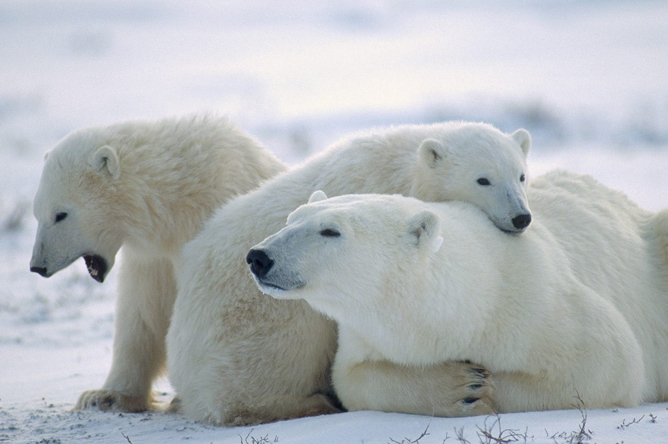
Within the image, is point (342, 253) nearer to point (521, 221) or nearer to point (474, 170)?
point (521, 221)

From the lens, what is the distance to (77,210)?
16.6ft

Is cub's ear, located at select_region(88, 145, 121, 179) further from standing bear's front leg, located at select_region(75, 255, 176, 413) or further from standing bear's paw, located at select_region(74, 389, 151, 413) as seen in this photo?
standing bear's paw, located at select_region(74, 389, 151, 413)

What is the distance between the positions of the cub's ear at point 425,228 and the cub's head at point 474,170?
0.75 metres

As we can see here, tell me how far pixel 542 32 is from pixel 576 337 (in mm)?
27346

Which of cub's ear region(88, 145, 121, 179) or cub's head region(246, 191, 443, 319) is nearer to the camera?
cub's head region(246, 191, 443, 319)

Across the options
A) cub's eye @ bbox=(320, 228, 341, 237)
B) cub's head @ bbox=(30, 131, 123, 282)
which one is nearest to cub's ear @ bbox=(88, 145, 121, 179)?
cub's head @ bbox=(30, 131, 123, 282)

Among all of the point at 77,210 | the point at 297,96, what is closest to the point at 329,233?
the point at 77,210

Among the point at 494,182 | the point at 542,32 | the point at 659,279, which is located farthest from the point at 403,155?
the point at 542,32

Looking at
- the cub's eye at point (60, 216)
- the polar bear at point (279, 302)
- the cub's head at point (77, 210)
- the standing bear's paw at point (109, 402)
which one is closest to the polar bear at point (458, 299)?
the polar bear at point (279, 302)

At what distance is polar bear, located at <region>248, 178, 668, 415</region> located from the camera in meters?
3.45

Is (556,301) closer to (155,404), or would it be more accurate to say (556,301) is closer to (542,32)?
(155,404)

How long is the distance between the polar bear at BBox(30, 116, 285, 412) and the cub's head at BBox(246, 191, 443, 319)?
1.78m

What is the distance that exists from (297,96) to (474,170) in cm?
1758

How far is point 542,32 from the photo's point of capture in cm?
2934
